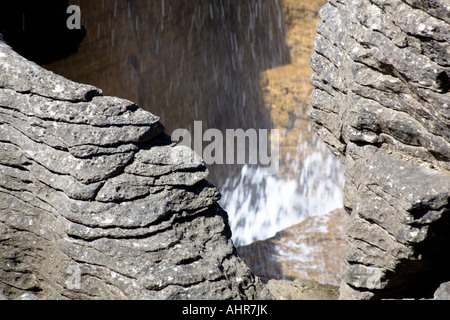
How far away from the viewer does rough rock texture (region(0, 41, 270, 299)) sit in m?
2.43

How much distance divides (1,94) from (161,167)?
909mm

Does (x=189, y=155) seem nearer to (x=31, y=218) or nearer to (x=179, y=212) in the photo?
(x=179, y=212)

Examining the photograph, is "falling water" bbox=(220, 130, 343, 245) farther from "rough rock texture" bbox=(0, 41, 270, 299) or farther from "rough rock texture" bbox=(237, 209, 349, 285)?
"rough rock texture" bbox=(0, 41, 270, 299)

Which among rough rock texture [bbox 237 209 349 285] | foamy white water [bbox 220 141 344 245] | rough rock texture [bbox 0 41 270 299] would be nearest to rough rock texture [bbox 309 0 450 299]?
rough rock texture [bbox 0 41 270 299]

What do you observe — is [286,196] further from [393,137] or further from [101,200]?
[101,200]

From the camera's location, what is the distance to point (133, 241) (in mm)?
2441

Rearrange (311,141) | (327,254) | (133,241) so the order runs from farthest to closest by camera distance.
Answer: (311,141) < (327,254) < (133,241)

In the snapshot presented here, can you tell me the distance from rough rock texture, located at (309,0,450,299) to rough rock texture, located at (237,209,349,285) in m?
2.33

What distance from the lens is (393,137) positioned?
2.68 metres

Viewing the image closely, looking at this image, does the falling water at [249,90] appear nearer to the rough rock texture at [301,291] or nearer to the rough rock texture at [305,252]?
the rough rock texture at [305,252]

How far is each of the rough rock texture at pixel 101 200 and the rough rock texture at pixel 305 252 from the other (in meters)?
2.73

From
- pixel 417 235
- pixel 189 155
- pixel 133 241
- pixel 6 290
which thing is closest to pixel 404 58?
pixel 417 235

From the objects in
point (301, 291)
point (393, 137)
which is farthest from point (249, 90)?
point (393, 137)

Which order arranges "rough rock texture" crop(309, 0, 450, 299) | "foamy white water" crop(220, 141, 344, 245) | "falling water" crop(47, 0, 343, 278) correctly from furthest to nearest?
"foamy white water" crop(220, 141, 344, 245), "falling water" crop(47, 0, 343, 278), "rough rock texture" crop(309, 0, 450, 299)
